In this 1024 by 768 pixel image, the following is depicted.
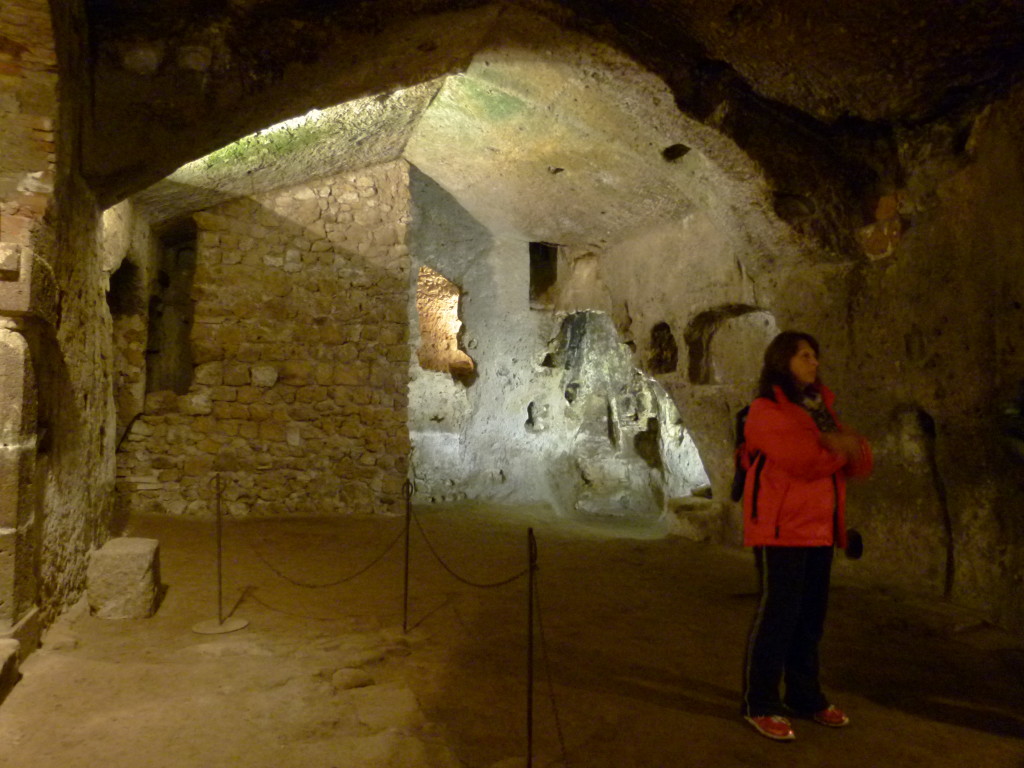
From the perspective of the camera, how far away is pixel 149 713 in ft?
9.04

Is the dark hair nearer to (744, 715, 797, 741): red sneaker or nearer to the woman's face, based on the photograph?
the woman's face

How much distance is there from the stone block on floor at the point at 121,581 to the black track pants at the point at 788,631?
316cm

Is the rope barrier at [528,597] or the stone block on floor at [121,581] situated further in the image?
the stone block on floor at [121,581]

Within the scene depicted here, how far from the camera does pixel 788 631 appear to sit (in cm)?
263

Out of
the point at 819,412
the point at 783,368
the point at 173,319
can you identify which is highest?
the point at 173,319

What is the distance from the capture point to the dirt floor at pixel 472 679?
2.53 m

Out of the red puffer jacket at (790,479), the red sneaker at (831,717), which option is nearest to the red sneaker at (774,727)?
the red sneaker at (831,717)

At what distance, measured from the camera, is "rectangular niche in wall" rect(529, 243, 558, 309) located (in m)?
9.45

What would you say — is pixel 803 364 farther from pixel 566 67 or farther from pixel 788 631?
pixel 566 67

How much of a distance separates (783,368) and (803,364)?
0.24ft

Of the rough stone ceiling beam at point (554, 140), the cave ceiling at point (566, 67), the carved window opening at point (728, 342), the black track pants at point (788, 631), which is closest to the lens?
the black track pants at point (788, 631)

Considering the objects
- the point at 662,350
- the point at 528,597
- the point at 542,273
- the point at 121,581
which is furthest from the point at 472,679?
the point at 542,273

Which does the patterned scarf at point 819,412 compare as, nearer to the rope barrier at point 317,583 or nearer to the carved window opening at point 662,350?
the rope barrier at point 317,583

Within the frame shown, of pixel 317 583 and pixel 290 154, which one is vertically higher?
pixel 290 154
